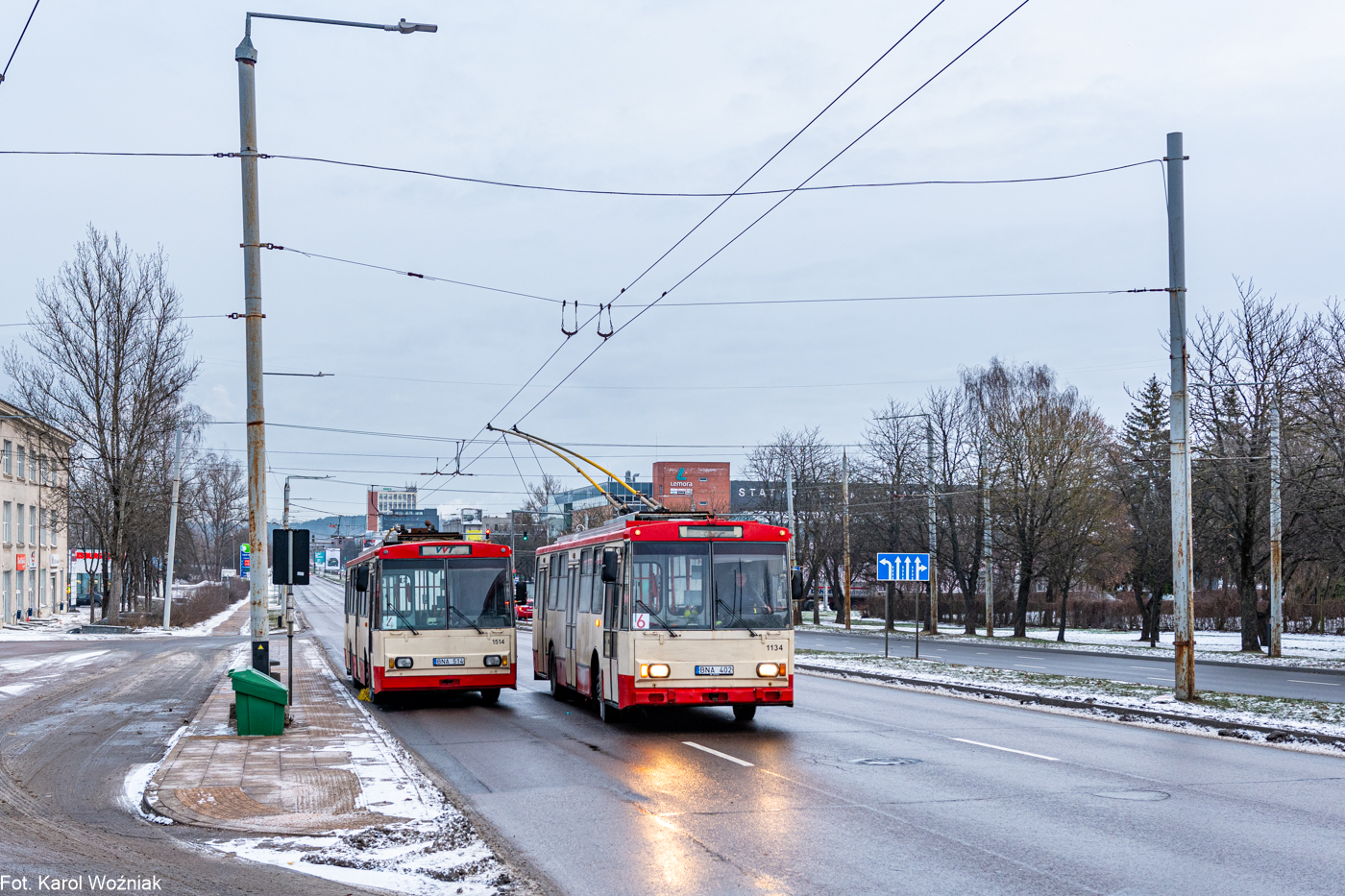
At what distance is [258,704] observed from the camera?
14648 millimetres

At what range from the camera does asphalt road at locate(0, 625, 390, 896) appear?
25.3 ft

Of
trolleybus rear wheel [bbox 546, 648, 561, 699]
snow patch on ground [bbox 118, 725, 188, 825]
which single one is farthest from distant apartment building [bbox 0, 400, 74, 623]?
snow patch on ground [bbox 118, 725, 188, 825]

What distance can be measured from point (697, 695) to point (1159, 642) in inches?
1564

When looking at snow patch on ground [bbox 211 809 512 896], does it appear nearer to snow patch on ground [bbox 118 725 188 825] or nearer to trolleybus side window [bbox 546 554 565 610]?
snow patch on ground [bbox 118 725 188 825]

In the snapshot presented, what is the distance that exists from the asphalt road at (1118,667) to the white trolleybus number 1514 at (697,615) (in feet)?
33.0

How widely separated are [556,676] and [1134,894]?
15570 millimetres

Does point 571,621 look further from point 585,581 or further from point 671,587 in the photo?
Result: point 671,587

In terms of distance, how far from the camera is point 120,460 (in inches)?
2131

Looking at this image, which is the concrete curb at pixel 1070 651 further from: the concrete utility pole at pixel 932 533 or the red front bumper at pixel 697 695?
the red front bumper at pixel 697 695

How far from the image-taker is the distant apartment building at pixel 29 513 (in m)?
58.3

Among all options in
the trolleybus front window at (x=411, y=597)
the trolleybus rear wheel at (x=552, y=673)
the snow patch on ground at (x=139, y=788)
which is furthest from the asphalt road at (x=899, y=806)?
the trolleybus rear wheel at (x=552, y=673)

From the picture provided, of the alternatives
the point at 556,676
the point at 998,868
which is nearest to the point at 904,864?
the point at 998,868

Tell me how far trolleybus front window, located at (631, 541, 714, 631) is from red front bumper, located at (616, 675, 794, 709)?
79 cm

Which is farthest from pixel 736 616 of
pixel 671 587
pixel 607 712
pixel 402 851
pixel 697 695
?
pixel 402 851
